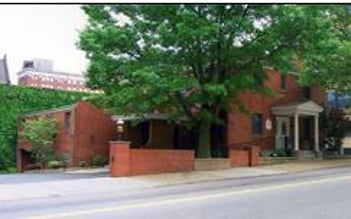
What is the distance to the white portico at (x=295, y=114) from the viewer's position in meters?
32.1

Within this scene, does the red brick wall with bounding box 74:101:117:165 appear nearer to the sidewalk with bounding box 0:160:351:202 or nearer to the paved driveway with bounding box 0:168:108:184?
the paved driveway with bounding box 0:168:108:184

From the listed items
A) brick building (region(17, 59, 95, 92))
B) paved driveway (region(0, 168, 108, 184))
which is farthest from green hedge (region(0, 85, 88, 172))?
brick building (region(17, 59, 95, 92))

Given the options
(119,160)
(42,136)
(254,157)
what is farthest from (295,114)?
(119,160)

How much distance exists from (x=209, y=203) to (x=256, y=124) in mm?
19280

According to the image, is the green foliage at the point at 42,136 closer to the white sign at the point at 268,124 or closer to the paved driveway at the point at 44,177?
the paved driveway at the point at 44,177

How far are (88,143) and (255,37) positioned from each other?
38.7ft

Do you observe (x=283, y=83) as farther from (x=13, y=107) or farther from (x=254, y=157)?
(x=13, y=107)

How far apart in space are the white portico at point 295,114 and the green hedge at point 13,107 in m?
12.6

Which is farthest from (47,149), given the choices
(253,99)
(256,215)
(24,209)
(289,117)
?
(256,215)

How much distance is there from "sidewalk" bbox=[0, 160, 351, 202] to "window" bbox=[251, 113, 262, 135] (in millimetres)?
7210

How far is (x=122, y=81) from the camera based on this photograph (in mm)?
23422

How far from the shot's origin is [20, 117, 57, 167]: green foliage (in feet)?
104

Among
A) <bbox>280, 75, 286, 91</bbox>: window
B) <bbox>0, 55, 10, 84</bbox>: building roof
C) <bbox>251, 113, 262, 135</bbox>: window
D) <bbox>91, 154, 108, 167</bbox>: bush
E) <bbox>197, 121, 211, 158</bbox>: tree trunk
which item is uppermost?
<bbox>0, 55, 10, 84</bbox>: building roof

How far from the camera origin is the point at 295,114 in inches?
1272
